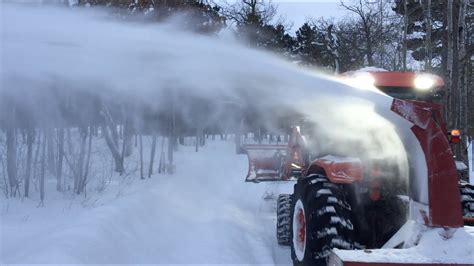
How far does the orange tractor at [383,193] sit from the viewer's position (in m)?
4.37

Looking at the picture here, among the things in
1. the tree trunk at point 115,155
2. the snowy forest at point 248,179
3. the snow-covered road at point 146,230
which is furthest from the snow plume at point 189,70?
the tree trunk at point 115,155

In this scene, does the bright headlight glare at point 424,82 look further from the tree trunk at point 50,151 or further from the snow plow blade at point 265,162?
the tree trunk at point 50,151

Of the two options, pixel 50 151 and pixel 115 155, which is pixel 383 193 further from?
pixel 115 155

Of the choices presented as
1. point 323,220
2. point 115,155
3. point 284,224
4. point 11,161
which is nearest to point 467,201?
point 323,220

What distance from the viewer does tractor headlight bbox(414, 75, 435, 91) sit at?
243 inches

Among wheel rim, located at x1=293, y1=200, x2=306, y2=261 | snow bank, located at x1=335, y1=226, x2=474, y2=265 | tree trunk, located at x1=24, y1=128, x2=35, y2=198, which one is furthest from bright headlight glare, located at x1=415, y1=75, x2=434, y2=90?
tree trunk, located at x1=24, y1=128, x2=35, y2=198

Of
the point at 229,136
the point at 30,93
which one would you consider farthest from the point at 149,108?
the point at 229,136

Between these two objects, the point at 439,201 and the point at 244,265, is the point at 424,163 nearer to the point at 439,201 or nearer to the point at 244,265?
the point at 439,201

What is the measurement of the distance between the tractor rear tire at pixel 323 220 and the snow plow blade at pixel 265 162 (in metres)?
6.95

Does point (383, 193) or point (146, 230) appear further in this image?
point (146, 230)

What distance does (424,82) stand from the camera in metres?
6.17

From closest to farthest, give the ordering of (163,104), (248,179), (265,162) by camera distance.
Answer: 1. (248,179)
2. (265,162)
3. (163,104)

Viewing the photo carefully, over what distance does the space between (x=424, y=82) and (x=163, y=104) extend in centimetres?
1370

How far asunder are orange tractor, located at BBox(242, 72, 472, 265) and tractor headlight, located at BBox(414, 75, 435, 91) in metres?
0.01
